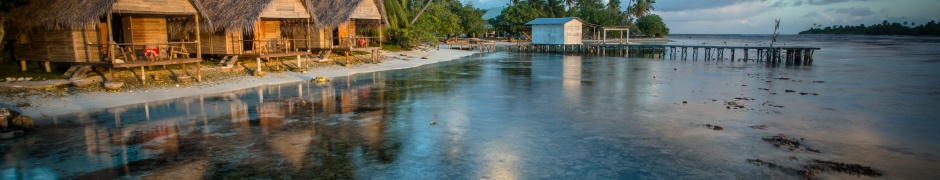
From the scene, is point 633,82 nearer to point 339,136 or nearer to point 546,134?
point 546,134

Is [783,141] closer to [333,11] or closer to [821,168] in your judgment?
[821,168]

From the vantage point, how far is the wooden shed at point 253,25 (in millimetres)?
19062

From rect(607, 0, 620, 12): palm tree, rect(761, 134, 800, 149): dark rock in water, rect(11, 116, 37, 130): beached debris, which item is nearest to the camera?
rect(761, 134, 800, 149): dark rock in water

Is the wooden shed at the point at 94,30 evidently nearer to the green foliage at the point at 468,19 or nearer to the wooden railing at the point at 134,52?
the wooden railing at the point at 134,52

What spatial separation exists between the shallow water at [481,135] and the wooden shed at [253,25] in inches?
155

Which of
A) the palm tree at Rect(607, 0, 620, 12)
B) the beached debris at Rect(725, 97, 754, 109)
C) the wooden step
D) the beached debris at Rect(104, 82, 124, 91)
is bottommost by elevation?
the beached debris at Rect(725, 97, 754, 109)

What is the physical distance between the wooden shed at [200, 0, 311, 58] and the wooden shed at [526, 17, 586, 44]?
23.5 m

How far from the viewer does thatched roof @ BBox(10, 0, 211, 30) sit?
47.9 feet

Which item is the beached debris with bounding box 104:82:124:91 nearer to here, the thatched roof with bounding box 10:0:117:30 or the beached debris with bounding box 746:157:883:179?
the thatched roof with bounding box 10:0:117:30

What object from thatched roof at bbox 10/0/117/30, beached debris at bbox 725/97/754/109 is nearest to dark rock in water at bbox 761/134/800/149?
beached debris at bbox 725/97/754/109

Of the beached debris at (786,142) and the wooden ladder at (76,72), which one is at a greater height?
the wooden ladder at (76,72)

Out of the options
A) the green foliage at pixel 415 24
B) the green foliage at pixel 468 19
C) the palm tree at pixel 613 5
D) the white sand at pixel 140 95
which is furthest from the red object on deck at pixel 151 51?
the palm tree at pixel 613 5

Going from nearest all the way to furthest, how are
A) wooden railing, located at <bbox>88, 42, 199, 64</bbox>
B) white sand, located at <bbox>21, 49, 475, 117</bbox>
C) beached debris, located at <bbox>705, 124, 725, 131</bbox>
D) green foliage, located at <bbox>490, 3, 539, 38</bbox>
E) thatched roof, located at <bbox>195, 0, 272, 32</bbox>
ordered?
beached debris, located at <bbox>705, 124, 725, 131</bbox> < white sand, located at <bbox>21, 49, 475, 117</bbox> < wooden railing, located at <bbox>88, 42, 199, 64</bbox> < thatched roof, located at <bbox>195, 0, 272, 32</bbox> < green foliage, located at <bbox>490, 3, 539, 38</bbox>

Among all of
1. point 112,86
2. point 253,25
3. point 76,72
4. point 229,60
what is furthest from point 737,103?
point 76,72
